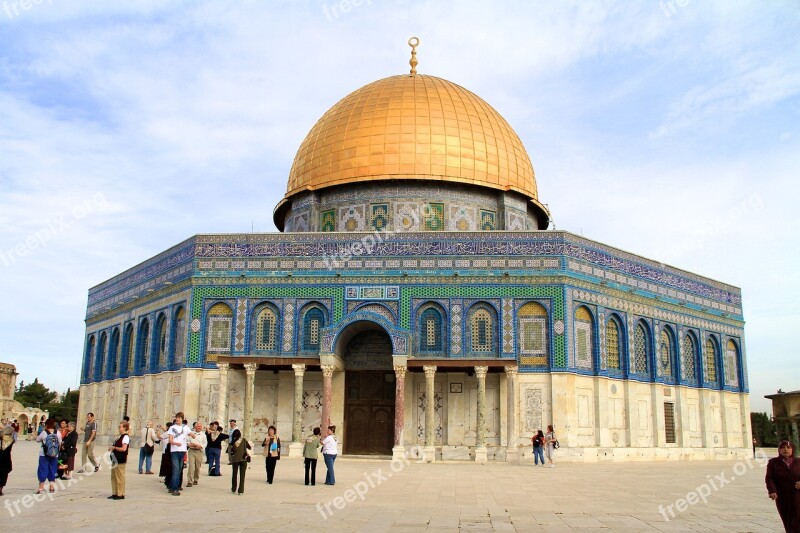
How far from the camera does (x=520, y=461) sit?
22594mm

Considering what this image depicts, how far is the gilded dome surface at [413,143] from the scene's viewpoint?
1105 inches

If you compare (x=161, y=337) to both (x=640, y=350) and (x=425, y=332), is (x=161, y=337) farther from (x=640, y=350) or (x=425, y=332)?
(x=640, y=350)

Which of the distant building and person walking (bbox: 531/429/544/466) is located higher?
the distant building

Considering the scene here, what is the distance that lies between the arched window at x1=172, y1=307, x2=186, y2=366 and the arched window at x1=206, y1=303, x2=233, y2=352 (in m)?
1.12

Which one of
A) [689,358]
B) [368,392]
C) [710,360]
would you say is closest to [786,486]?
[368,392]

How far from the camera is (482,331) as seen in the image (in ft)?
78.5

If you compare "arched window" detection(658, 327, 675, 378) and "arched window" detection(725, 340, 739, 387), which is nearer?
"arched window" detection(658, 327, 675, 378)

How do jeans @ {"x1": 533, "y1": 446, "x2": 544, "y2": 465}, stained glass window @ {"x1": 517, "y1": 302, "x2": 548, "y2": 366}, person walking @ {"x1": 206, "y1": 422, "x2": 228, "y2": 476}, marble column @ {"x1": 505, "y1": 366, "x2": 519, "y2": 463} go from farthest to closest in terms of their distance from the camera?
stained glass window @ {"x1": 517, "y1": 302, "x2": 548, "y2": 366} → marble column @ {"x1": 505, "y1": 366, "x2": 519, "y2": 463} → jeans @ {"x1": 533, "y1": 446, "x2": 544, "y2": 465} → person walking @ {"x1": 206, "y1": 422, "x2": 228, "y2": 476}

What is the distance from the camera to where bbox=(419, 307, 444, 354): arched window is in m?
23.9

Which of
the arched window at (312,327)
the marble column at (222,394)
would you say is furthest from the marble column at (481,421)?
the marble column at (222,394)

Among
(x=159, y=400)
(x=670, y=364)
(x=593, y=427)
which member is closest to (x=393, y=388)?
(x=593, y=427)

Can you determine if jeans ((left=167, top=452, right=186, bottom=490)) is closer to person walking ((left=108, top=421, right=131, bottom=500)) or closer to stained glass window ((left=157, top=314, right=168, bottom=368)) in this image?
person walking ((left=108, top=421, right=131, bottom=500))

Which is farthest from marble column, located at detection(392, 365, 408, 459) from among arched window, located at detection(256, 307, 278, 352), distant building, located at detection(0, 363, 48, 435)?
distant building, located at detection(0, 363, 48, 435)

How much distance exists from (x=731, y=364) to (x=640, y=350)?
20.4ft
